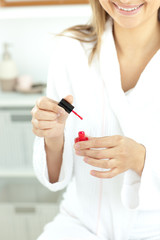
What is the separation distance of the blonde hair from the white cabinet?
2.25ft

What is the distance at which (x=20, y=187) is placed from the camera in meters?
2.15

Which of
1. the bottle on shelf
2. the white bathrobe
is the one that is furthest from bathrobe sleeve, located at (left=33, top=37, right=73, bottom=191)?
the bottle on shelf

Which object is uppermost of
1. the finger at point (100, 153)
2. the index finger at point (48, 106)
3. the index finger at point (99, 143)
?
the index finger at point (48, 106)

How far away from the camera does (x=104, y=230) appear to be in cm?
116

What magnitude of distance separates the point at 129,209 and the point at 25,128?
993 mm

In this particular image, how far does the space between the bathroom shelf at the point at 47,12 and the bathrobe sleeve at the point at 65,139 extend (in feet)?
2.25

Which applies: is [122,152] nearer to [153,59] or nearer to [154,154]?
[154,154]

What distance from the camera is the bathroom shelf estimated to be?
73.5 inches

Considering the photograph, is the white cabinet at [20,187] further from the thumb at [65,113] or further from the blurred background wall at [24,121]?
the thumb at [65,113]

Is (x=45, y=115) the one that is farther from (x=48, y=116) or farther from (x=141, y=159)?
(x=141, y=159)

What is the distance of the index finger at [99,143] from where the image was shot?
92 cm

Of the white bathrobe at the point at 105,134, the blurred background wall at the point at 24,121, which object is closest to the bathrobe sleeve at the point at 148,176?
the white bathrobe at the point at 105,134

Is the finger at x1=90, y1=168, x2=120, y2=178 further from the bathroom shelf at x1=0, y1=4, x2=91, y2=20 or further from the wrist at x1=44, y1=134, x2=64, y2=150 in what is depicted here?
the bathroom shelf at x1=0, y1=4, x2=91, y2=20

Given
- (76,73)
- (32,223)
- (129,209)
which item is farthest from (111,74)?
(32,223)
